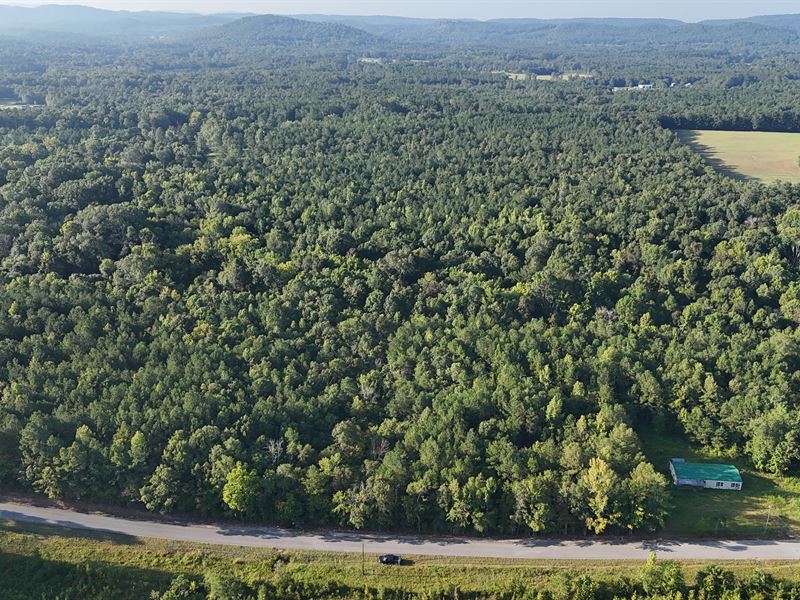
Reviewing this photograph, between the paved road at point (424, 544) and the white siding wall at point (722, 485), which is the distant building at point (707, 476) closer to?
the white siding wall at point (722, 485)

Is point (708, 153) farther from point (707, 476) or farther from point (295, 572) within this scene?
point (295, 572)

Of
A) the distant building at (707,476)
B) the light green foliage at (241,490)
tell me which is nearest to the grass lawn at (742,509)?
the distant building at (707,476)

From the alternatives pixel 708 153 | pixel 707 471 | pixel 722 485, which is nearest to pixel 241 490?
pixel 707 471

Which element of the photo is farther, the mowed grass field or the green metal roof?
the mowed grass field

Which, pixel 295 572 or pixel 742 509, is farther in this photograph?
pixel 742 509

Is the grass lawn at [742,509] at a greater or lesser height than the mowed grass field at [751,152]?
lesser

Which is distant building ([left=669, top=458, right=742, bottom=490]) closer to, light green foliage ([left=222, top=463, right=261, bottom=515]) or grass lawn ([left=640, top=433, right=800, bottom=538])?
grass lawn ([left=640, top=433, right=800, bottom=538])

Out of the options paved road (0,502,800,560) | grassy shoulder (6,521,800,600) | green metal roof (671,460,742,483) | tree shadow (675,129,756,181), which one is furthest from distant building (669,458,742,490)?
tree shadow (675,129,756,181)
